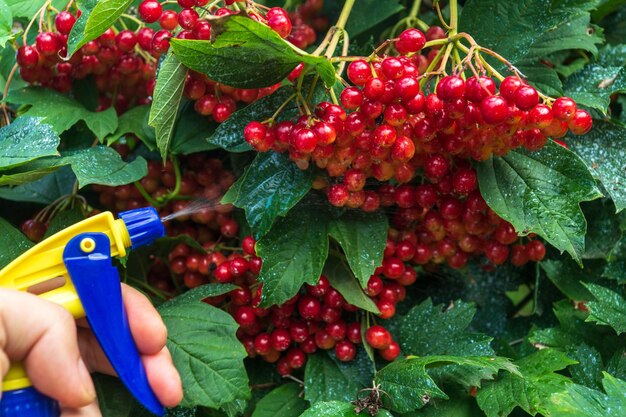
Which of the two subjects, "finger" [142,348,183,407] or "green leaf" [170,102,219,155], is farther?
"green leaf" [170,102,219,155]

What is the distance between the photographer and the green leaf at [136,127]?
78cm

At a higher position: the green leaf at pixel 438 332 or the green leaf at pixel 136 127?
the green leaf at pixel 136 127

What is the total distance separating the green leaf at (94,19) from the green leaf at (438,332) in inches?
18.5

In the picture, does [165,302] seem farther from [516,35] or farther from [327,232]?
[516,35]

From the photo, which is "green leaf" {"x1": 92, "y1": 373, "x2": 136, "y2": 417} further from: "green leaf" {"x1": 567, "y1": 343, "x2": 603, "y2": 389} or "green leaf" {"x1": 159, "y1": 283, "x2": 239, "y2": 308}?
"green leaf" {"x1": 567, "y1": 343, "x2": 603, "y2": 389}

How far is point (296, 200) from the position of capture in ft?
2.23

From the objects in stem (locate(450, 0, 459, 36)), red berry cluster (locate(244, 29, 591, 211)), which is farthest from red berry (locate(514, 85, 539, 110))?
stem (locate(450, 0, 459, 36))

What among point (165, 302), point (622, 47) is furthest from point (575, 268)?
point (165, 302)

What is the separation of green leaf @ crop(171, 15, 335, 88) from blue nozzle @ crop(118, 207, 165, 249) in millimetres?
159

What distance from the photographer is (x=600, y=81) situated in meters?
0.80

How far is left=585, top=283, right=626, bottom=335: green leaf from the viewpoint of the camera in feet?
2.31

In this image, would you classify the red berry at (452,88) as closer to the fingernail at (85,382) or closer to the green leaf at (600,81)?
the green leaf at (600,81)

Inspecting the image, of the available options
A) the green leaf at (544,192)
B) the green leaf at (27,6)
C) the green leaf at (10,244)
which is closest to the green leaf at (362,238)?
the green leaf at (544,192)

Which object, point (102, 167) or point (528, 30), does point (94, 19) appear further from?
point (528, 30)
